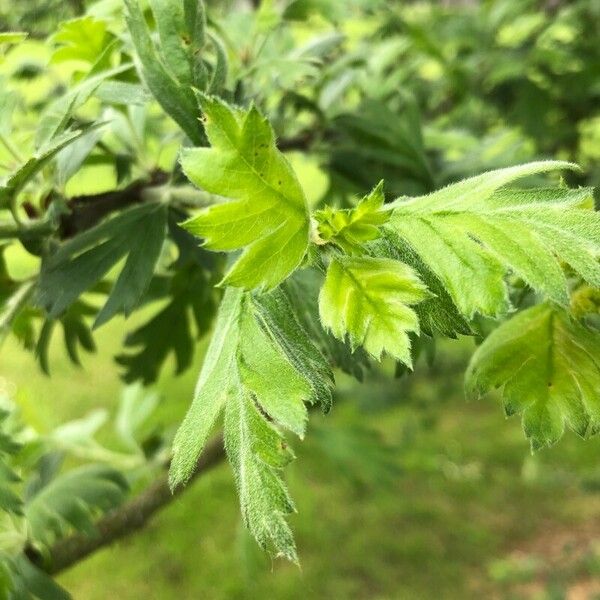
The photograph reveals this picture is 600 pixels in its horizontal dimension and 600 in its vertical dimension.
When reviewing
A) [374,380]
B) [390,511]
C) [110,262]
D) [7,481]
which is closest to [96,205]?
[110,262]

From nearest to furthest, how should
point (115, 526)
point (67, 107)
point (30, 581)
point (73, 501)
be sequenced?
point (67, 107)
point (30, 581)
point (73, 501)
point (115, 526)

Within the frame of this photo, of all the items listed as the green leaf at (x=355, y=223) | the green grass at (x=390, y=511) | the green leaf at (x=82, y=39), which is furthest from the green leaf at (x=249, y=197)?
the green grass at (x=390, y=511)

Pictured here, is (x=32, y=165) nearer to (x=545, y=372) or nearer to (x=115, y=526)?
(x=545, y=372)

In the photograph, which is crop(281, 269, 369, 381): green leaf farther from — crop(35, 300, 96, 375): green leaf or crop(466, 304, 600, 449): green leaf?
crop(35, 300, 96, 375): green leaf

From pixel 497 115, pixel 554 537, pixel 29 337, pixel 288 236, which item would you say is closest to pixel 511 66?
pixel 497 115

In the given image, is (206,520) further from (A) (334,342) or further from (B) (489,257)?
(B) (489,257)
